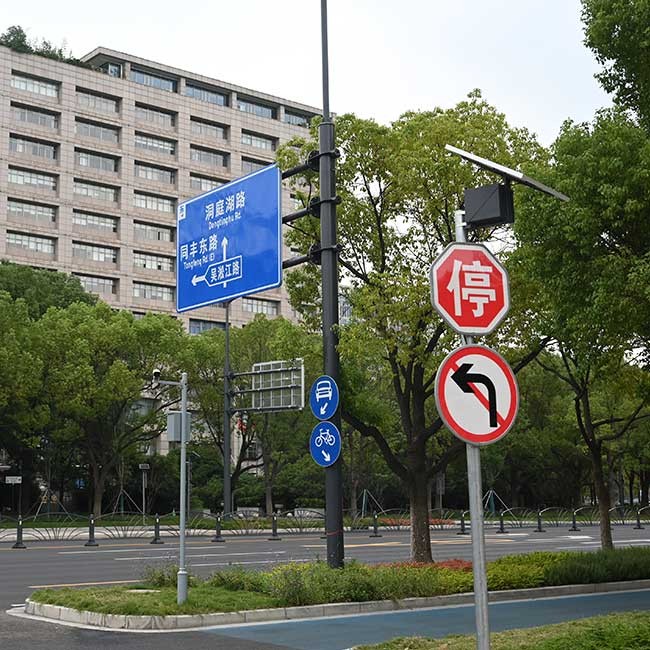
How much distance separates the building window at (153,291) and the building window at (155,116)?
1437 cm

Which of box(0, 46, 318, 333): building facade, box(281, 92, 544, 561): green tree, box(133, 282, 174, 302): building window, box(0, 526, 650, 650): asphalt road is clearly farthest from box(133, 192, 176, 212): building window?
box(281, 92, 544, 561): green tree

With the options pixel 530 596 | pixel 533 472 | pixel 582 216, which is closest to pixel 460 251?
pixel 582 216

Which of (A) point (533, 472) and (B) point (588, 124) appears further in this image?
(A) point (533, 472)

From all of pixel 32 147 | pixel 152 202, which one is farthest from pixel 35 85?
pixel 152 202

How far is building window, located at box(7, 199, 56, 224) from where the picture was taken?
72.6m

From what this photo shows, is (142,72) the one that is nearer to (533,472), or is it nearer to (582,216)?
(533,472)

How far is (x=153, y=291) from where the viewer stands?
264 feet

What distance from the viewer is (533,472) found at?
6419 cm

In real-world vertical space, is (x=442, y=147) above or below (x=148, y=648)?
above

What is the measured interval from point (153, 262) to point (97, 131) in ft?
38.8

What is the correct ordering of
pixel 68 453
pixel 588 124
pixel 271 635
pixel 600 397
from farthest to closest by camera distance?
pixel 68 453 < pixel 600 397 < pixel 588 124 < pixel 271 635

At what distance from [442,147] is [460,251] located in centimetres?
1275

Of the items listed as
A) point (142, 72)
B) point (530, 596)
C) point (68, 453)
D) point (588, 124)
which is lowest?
point (530, 596)

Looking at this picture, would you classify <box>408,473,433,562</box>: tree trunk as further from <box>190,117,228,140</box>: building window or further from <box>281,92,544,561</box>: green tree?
<box>190,117,228,140</box>: building window
